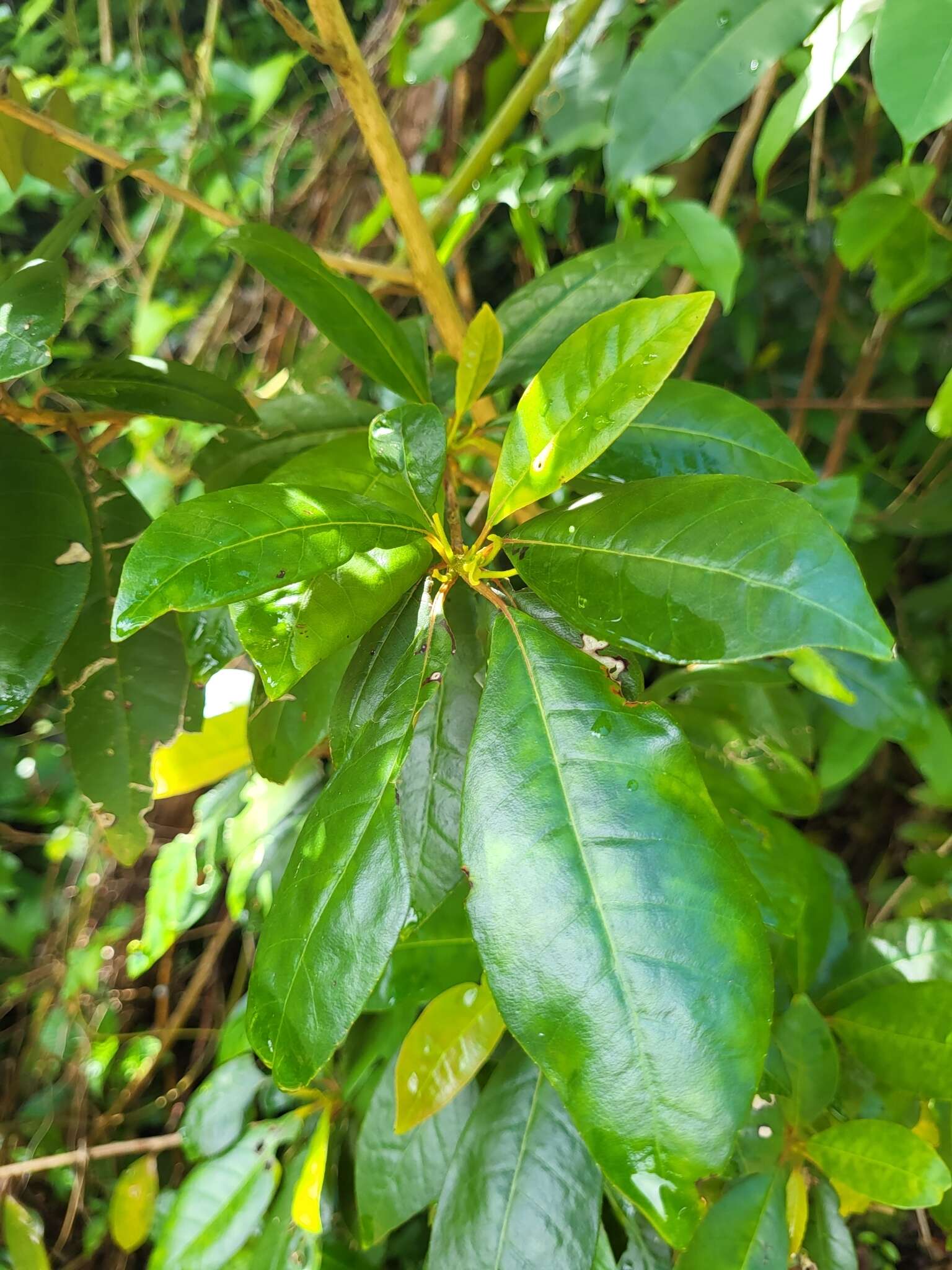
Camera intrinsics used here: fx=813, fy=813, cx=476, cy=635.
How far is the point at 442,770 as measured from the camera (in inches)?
21.5

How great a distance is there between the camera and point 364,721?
1.75 feet

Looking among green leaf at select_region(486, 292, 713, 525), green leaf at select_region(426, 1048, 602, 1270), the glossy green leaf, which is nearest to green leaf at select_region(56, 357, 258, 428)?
green leaf at select_region(486, 292, 713, 525)

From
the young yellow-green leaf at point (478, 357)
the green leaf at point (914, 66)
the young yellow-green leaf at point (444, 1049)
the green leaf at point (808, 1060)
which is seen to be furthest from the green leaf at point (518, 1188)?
the green leaf at point (914, 66)

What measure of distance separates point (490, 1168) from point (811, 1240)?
31 cm

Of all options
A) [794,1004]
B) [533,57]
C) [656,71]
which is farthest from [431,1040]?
[533,57]

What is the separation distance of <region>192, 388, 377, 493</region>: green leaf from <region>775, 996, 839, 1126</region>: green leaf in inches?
24.6

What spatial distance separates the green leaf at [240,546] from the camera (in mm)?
388

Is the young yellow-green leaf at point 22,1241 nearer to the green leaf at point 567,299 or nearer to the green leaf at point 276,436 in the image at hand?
the green leaf at point 276,436

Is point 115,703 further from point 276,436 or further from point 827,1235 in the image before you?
point 827,1235

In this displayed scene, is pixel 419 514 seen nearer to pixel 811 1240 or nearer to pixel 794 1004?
pixel 794 1004

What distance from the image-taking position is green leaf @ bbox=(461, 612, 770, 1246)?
14.0 inches

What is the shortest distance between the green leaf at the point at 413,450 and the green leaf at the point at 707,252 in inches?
18.9

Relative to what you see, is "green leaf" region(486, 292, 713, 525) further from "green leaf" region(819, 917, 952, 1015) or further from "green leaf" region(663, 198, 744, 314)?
"green leaf" region(819, 917, 952, 1015)

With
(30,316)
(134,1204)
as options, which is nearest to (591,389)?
(30,316)
